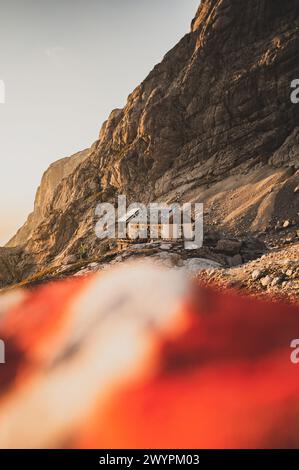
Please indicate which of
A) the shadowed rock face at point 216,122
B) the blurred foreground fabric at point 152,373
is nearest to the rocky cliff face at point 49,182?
the shadowed rock face at point 216,122

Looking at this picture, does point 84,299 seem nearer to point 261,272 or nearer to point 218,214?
point 261,272

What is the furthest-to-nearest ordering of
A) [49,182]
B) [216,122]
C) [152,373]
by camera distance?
1. [49,182]
2. [216,122]
3. [152,373]

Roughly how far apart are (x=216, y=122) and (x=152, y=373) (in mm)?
50903

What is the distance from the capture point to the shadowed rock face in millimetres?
47438

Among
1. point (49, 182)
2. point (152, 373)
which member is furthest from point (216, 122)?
point (49, 182)

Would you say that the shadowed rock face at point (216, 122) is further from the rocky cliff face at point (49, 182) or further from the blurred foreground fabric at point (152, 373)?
the rocky cliff face at point (49, 182)

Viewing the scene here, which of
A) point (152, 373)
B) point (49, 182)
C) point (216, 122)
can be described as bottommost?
point (152, 373)

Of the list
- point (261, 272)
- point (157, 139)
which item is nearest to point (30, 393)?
point (261, 272)

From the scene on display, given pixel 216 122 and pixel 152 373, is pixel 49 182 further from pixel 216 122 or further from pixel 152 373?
pixel 152 373

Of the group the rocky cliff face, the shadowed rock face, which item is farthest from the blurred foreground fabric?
the rocky cliff face

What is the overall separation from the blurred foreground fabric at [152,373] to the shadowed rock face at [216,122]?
23.5m

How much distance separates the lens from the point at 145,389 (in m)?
11.3

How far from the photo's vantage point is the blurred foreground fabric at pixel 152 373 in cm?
972

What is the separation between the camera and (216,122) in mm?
55406
